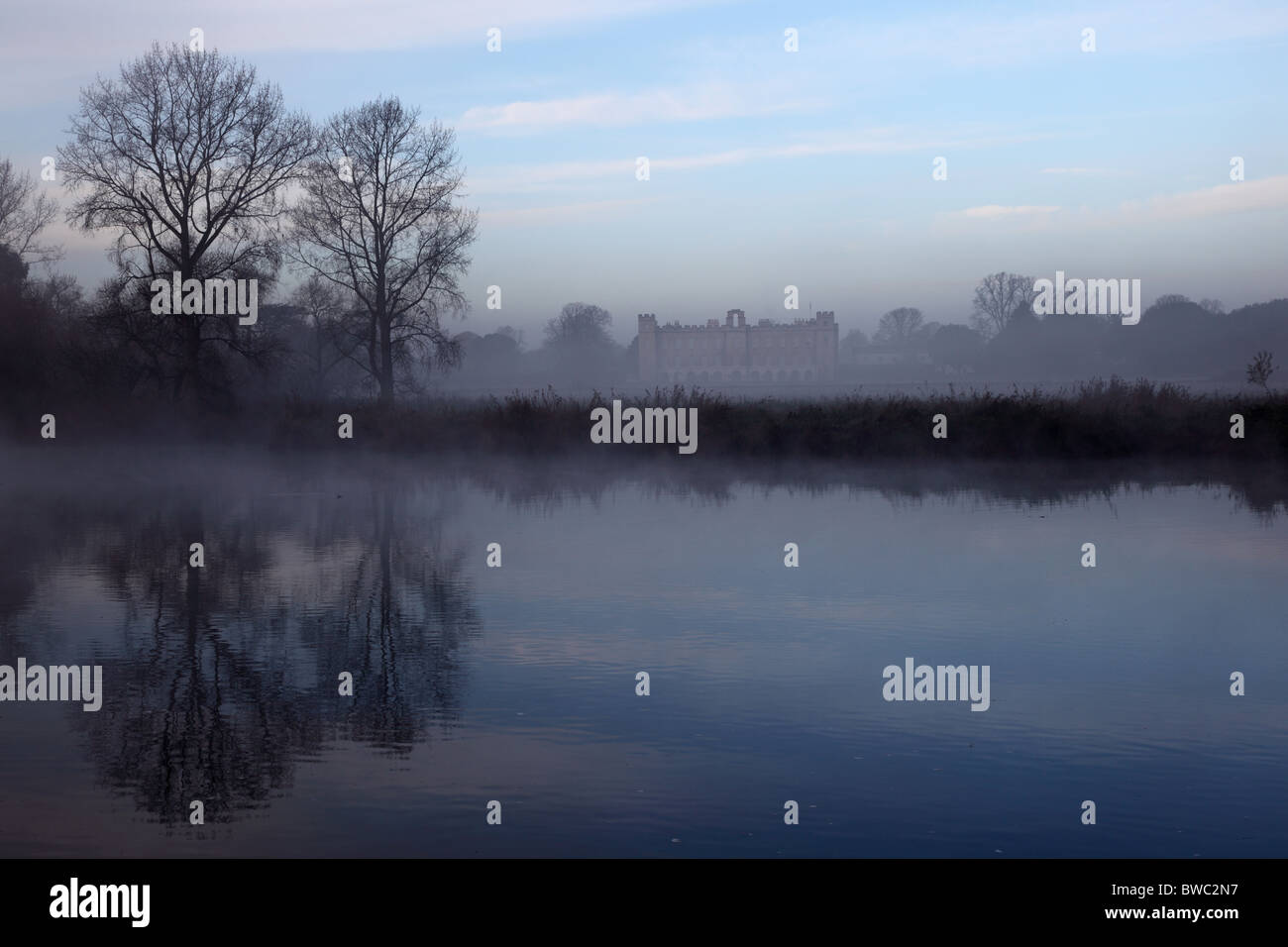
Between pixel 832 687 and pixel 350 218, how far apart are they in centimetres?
4509

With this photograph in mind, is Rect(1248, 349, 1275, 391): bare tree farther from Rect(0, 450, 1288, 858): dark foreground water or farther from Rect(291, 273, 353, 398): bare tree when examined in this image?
Rect(291, 273, 353, 398): bare tree

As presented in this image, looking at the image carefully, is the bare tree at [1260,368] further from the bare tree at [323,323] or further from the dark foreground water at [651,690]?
the bare tree at [323,323]

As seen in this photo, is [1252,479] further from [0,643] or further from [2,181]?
[2,181]

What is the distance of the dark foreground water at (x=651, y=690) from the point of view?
754 centimetres

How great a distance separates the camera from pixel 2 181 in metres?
69.6

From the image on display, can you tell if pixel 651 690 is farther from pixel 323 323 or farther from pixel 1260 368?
pixel 323 323

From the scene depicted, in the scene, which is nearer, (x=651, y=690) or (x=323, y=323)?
(x=651, y=690)

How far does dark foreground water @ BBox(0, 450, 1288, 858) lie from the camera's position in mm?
7539

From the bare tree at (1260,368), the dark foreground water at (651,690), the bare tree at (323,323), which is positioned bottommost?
the dark foreground water at (651,690)

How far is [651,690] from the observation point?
10695 millimetres

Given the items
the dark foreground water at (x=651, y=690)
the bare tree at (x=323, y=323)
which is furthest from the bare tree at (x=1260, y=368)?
the bare tree at (x=323, y=323)

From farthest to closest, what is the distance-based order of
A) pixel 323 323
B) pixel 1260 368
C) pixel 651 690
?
pixel 323 323, pixel 1260 368, pixel 651 690

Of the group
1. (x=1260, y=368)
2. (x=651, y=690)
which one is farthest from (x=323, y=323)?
(x=651, y=690)
